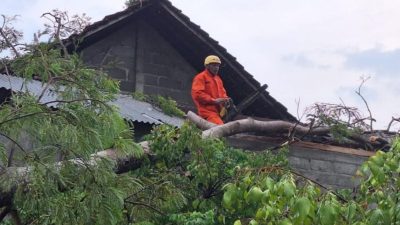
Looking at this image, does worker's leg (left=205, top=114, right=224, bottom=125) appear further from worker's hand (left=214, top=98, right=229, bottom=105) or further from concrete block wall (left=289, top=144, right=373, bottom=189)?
concrete block wall (left=289, top=144, right=373, bottom=189)

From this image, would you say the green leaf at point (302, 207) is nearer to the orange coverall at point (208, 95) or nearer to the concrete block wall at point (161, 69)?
the orange coverall at point (208, 95)

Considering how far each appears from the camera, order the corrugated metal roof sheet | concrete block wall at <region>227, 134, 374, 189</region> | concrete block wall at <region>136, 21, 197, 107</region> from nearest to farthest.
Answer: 1. the corrugated metal roof sheet
2. concrete block wall at <region>227, 134, 374, 189</region>
3. concrete block wall at <region>136, 21, 197, 107</region>

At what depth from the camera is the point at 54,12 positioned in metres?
6.73

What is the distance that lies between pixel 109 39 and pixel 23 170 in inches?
237

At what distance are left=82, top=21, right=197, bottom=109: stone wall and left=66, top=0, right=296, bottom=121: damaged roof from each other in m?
0.12

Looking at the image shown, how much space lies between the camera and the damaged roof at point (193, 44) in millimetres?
10750

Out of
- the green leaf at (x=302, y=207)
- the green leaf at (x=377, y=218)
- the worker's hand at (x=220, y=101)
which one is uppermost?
the worker's hand at (x=220, y=101)

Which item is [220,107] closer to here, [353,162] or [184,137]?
[353,162]

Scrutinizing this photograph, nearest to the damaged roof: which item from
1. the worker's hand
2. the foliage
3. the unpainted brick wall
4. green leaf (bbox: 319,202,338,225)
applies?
the foliage

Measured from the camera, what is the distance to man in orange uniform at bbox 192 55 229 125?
9.02 metres

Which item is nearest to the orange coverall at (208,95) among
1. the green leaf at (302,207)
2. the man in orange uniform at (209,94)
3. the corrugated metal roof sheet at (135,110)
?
the man in orange uniform at (209,94)

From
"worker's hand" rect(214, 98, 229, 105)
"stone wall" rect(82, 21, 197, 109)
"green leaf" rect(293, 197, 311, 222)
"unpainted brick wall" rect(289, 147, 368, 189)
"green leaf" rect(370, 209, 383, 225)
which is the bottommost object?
"unpainted brick wall" rect(289, 147, 368, 189)

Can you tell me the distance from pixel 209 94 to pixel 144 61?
6.98ft

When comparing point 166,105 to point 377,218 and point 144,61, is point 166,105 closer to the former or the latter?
point 144,61
